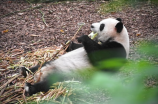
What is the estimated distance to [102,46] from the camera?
299 cm

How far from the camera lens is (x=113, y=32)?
3135 millimetres

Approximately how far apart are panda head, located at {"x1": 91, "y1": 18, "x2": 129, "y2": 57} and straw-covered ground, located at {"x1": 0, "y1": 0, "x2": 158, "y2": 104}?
0.35 metres

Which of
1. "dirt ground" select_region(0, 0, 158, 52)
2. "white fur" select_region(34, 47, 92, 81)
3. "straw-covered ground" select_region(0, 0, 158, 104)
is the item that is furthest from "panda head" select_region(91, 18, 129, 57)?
"dirt ground" select_region(0, 0, 158, 52)

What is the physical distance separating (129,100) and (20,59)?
347 cm

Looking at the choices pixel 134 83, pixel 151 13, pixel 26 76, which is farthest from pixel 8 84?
pixel 151 13

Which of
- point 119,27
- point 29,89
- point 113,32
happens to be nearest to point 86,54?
point 113,32

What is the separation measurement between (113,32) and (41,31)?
268 cm

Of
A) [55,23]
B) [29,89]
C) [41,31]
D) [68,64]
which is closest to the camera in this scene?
[29,89]

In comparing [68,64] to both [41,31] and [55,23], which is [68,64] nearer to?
[41,31]

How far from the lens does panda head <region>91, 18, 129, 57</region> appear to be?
306 centimetres

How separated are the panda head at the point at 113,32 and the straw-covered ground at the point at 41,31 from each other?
14.0 inches

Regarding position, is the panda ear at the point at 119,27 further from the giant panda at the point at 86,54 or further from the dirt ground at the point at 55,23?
the dirt ground at the point at 55,23

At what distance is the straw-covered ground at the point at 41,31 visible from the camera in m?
2.95

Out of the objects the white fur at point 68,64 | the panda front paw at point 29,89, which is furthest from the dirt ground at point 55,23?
the panda front paw at point 29,89
